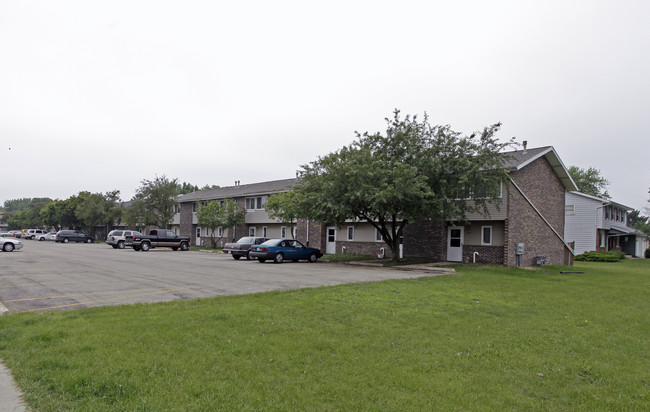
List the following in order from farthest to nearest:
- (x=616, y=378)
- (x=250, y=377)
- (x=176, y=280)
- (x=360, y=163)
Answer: (x=360, y=163) < (x=176, y=280) < (x=616, y=378) < (x=250, y=377)

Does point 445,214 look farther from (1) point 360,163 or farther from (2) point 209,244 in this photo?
(2) point 209,244

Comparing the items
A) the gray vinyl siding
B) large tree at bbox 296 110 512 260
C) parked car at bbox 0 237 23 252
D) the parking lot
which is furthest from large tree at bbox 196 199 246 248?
the gray vinyl siding

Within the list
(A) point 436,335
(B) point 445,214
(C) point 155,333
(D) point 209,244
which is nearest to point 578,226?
(B) point 445,214

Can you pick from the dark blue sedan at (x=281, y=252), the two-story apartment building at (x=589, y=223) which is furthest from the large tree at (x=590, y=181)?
the dark blue sedan at (x=281, y=252)

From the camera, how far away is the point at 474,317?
816 cm

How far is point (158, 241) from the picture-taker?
1403 inches

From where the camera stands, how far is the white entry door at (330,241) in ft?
105

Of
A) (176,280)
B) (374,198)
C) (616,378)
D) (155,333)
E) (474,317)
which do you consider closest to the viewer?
(616,378)

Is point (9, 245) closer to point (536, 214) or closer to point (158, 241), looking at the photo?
point (158, 241)

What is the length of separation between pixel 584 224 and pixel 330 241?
78.9 feet

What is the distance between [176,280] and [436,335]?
948cm

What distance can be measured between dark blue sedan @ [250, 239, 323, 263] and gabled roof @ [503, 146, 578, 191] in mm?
12088

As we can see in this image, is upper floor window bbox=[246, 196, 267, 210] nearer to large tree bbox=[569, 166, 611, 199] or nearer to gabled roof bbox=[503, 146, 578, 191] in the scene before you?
gabled roof bbox=[503, 146, 578, 191]

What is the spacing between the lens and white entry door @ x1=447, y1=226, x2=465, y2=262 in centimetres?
2417
